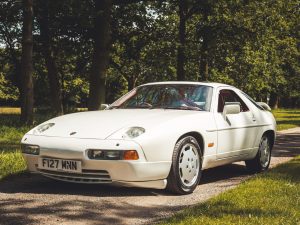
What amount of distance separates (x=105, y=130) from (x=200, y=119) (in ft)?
4.34

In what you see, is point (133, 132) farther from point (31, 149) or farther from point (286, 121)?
point (286, 121)

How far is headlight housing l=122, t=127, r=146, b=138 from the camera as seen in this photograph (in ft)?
17.4

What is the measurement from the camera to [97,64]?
1802cm

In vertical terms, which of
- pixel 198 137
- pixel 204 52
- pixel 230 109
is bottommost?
pixel 198 137

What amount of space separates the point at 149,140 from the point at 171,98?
4.78 ft

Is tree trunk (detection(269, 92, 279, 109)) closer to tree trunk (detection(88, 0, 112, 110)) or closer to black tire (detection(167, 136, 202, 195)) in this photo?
tree trunk (detection(88, 0, 112, 110))

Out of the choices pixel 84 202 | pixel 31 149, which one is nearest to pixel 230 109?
pixel 84 202

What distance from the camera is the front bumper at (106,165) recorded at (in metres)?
5.17

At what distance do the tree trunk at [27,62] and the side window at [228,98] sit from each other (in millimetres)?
8711

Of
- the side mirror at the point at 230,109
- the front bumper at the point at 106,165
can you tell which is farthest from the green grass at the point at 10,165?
the side mirror at the point at 230,109

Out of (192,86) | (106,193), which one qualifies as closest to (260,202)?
(106,193)

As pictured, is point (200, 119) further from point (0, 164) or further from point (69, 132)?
point (0, 164)

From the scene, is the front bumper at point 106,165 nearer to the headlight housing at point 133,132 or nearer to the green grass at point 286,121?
the headlight housing at point 133,132

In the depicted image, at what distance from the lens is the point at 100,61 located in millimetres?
17969
